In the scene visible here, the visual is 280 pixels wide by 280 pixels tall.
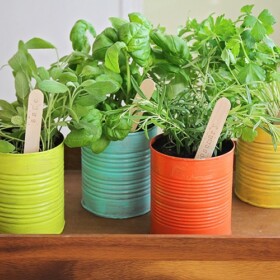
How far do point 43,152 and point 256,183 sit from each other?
1.17 ft

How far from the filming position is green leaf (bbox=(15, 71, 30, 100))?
29.8 inches

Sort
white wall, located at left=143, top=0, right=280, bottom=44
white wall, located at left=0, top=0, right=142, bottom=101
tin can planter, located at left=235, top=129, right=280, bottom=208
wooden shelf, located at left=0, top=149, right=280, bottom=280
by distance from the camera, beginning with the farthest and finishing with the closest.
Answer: white wall, located at left=143, top=0, right=280, bottom=44 → white wall, located at left=0, top=0, right=142, bottom=101 → tin can planter, located at left=235, top=129, right=280, bottom=208 → wooden shelf, located at left=0, top=149, right=280, bottom=280

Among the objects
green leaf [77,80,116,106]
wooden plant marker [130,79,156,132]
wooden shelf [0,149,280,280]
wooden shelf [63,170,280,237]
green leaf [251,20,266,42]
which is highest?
green leaf [251,20,266,42]

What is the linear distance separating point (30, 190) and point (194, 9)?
1.19 meters

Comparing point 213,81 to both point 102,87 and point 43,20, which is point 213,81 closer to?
point 102,87

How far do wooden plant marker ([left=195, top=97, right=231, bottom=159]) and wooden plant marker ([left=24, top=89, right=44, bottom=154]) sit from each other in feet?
0.69

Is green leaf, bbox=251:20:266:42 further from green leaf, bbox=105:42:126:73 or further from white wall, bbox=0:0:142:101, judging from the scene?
white wall, bbox=0:0:142:101

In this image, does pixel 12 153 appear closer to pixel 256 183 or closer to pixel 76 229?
pixel 76 229

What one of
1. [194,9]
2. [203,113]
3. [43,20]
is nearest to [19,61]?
[203,113]

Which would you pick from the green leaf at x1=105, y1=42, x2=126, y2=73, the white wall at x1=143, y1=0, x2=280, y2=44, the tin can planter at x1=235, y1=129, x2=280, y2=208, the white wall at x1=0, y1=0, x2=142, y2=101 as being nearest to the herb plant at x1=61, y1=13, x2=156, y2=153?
the green leaf at x1=105, y1=42, x2=126, y2=73

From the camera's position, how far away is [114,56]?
72cm

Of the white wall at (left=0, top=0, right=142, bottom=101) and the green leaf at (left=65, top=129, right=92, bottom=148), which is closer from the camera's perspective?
the green leaf at (left=65, top=129, right=92, bottom=148)

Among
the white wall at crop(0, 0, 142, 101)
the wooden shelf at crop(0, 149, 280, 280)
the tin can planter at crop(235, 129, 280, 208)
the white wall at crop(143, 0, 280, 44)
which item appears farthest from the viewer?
the white wall at crop(143, 0, 280, 44)

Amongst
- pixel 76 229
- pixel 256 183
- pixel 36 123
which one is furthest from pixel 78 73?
pixel 256 183
